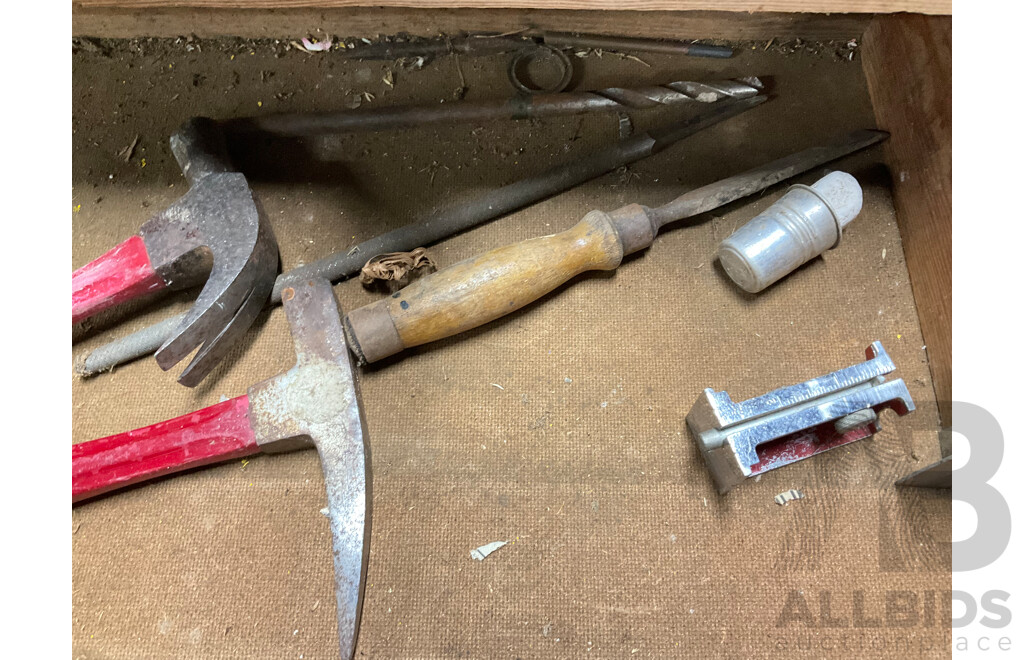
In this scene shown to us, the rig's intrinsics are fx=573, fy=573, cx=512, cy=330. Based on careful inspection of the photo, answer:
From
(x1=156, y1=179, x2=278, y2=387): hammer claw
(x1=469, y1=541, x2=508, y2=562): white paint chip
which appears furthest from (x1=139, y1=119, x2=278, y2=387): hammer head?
(x1=469, y1=541, x2=508, y2=562): white paint chip

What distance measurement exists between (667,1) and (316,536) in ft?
3.78

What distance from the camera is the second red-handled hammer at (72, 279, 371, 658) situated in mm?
974

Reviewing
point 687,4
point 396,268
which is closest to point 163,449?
point 396,268

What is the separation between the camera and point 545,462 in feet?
3.46

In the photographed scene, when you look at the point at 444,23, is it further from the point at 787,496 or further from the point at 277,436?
the point at 787,496

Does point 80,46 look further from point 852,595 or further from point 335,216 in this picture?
point 852,595

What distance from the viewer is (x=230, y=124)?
1.23m

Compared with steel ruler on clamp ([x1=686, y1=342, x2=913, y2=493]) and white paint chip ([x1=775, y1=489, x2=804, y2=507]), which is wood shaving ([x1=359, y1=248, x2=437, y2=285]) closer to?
steel ruler on clamp ([x1=686, y1=342, x2=913, y2=493])

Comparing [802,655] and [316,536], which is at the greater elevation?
[802,655]

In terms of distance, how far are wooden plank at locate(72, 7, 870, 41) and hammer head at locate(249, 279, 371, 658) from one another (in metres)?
0.73

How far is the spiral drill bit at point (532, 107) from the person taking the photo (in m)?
1.27

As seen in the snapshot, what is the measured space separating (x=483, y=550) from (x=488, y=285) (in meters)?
0.47

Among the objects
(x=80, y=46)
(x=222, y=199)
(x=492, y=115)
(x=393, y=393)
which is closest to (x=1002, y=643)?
(x=393, y=393)

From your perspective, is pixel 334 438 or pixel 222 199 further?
pixel 222 199
